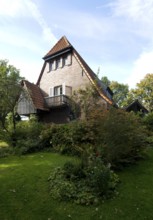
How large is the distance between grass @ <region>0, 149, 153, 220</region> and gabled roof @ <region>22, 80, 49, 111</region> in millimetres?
12969

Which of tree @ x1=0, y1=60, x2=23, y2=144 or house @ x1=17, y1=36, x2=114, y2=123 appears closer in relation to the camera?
tree @ x1=0, y1=60, x2=23, y2=144

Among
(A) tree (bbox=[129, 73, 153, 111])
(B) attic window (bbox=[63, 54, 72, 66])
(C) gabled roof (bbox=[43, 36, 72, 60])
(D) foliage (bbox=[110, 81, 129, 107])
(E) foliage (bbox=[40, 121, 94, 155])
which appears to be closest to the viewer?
(E) foliage (bbox=[40, 121, 94, 155])

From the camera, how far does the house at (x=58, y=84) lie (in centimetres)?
2048

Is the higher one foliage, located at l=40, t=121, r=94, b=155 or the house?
the house

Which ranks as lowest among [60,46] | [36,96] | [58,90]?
[36,96]

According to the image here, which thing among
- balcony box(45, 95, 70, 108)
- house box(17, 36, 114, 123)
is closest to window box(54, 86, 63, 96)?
house box(17, 36, 114, 123)

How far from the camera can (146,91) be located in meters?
41.9

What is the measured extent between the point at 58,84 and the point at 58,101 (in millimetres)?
2695

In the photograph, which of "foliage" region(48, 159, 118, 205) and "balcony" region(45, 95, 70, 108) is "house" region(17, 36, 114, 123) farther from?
"foliage" region(48, 159, 118, 205)

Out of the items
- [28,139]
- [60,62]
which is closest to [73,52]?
[60,62]

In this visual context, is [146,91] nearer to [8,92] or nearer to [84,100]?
[84,100]

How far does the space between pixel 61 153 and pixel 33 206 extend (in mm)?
6177

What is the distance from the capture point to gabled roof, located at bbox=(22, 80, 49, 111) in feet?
69.2

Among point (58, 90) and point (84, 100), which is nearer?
point (84, 100)
